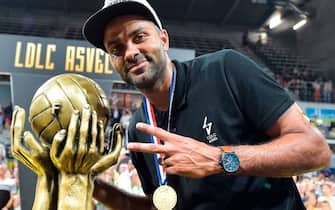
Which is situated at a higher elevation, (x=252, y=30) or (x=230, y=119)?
(x=252, y=30)

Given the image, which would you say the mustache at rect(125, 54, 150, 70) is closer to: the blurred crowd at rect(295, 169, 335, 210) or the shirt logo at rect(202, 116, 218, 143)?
the shirt logo at rect(202, 116, 218, 143)

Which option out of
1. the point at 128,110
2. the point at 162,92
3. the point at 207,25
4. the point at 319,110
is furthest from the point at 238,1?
the point at 162,92

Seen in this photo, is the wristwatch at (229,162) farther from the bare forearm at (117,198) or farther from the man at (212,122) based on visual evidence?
the bare forearm at (117,198)

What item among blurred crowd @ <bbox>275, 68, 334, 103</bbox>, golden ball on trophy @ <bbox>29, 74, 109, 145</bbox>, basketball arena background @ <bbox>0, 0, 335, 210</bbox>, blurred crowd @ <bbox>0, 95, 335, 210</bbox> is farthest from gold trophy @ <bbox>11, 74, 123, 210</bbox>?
blurred crowd @ <bbox>275, 68, 334, 103</bbox>

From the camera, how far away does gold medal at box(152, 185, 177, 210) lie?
1011 millimetres

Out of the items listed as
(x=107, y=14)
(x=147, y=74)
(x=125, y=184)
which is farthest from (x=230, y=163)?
(x=125, y=184)

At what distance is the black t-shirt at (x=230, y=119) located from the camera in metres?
1.03

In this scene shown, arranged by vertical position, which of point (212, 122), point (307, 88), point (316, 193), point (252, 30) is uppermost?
point (252, 30)

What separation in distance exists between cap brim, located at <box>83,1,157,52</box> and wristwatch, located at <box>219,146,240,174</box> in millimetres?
398

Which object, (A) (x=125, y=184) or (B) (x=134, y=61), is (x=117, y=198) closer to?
(B) (x=134, y=61)

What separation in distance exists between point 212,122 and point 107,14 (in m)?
0.38

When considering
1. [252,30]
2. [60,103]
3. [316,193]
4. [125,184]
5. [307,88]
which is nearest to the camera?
[60,103]

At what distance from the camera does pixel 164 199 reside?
1022 mm

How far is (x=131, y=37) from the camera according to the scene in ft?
3.33
